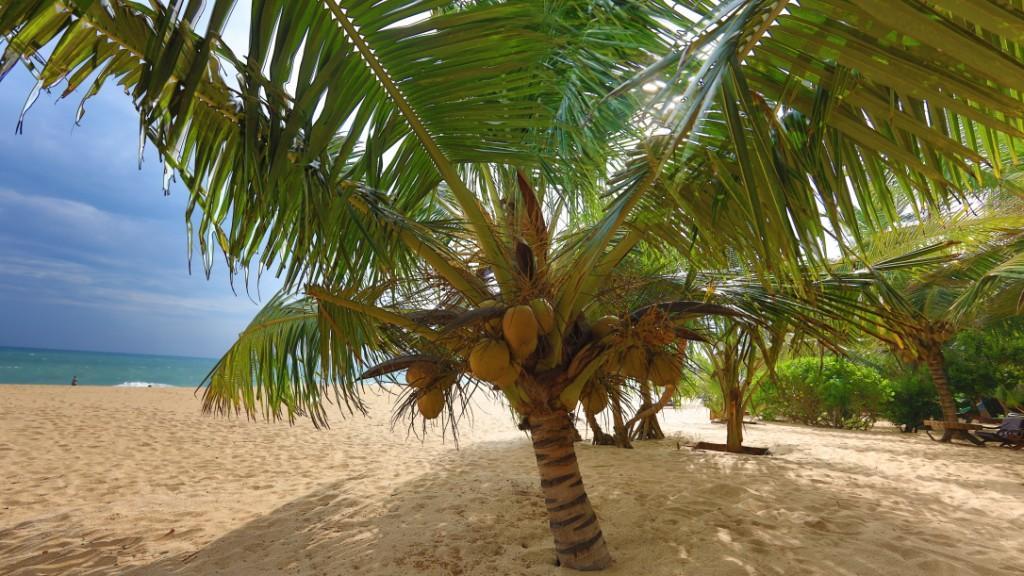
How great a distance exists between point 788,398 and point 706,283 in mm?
10972

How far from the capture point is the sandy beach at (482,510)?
2.97 m

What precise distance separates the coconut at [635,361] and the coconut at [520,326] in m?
0.52

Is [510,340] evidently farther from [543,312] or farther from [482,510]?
[482,510]

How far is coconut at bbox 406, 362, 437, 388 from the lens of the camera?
101 inches

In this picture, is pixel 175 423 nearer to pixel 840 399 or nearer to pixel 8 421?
pixel 8 421

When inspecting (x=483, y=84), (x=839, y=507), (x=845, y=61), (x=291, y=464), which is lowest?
(x=291, y=464)

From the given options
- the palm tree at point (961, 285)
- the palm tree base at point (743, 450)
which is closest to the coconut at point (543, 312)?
the palm tree at point (961, 285)

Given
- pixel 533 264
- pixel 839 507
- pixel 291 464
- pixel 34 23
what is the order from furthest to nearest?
pixel 291 464 → pixel 839 507 → pixel 533 264 → pixel 34 23

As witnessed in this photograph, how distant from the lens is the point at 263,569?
312 centimetres

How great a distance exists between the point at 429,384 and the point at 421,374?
6cm

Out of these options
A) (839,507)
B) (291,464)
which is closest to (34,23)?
(839,507)

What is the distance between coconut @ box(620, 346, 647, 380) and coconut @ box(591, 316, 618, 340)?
0.47 ft

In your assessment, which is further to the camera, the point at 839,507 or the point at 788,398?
the point at 788,398

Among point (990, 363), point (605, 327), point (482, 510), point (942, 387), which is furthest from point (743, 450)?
point (990, 363)
